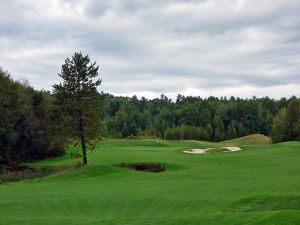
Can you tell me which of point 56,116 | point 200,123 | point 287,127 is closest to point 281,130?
point 287,127

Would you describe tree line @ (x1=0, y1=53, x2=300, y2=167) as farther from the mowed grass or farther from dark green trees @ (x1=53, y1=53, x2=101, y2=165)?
the mowed grass

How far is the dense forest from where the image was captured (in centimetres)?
5681

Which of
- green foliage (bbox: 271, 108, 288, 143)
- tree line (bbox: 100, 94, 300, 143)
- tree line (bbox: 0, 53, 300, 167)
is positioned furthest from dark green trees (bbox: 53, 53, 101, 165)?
tree line (bbox: 100, 94, 300, 143)

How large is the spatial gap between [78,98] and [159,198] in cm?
2537

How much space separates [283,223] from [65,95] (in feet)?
121

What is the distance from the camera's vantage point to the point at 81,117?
4659cm

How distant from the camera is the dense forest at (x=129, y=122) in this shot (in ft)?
186

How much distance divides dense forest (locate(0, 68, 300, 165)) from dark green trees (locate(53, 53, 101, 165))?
0.83 meters

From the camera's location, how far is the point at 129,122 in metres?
158

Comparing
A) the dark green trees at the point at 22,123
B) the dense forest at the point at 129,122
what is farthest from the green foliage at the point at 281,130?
the dark green trees at the point at 22,123

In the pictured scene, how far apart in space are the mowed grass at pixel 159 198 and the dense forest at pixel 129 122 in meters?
14.6

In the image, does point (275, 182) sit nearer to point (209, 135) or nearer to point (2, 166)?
point (2, 166)

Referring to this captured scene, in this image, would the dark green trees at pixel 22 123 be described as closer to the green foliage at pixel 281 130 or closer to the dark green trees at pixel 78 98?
the dark green trees at pixel 78 98

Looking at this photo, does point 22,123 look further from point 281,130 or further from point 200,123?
point 200,123
